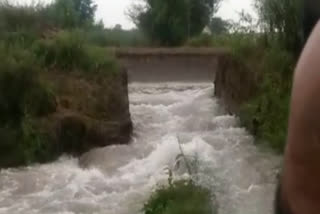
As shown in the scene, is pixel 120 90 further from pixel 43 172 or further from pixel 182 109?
pixel 43 172

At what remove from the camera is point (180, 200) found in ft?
17.9

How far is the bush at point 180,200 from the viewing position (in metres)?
5.23

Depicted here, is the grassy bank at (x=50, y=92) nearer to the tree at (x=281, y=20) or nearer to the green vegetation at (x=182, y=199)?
the tree at (x=281, y=20)

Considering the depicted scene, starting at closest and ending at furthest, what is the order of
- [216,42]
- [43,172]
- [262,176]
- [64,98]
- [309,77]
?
1. [309,77]
2. [262,176]
3. [43,172]
4. [64,98]
5. [216,42]

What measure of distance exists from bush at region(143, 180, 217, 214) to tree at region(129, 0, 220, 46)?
13.1m

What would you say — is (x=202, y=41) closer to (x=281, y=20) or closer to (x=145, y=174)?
(x=281, y=20)

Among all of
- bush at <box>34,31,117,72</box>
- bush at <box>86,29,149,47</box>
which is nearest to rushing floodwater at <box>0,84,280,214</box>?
bush at <box>34,31,117,72</box>

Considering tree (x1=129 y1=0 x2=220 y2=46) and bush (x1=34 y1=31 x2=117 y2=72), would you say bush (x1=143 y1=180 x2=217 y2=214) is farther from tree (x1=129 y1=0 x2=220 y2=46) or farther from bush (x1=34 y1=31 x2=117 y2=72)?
tree (x1=129 y1=0 x2=220 y2=46)

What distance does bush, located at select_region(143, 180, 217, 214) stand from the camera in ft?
17.2

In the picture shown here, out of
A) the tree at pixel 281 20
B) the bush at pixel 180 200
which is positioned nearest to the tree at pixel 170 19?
the tree at pixel 281 20

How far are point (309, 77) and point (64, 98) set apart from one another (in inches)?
341

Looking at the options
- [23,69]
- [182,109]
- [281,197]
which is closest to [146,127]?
[182,109]

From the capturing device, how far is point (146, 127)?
1052cm

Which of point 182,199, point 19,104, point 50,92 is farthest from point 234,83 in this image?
point 182,199
